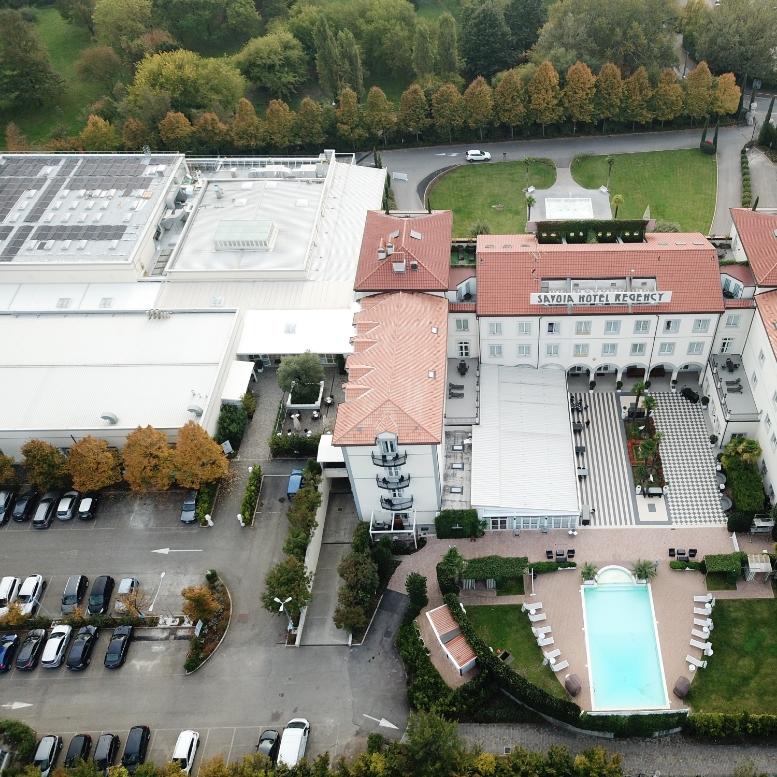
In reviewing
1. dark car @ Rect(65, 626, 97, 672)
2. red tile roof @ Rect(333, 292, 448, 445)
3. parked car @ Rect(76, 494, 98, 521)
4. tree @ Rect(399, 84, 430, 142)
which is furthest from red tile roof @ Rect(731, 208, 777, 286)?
dark car @ Rect(65, 626, 97, 672)

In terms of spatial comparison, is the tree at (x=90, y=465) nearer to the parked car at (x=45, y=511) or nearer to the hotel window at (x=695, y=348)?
the parked car at (x=45, y=511)

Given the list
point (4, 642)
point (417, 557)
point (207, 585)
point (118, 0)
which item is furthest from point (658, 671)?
point (118, 0)

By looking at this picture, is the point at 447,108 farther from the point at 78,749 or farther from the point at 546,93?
the point at 78,749

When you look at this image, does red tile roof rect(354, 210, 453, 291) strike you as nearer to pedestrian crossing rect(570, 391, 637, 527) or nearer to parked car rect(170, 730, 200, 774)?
pedestrian crossing rect(570, 391, 637, 527)

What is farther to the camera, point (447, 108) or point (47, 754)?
point (447, 108)

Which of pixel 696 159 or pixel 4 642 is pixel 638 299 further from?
pixel 4 642

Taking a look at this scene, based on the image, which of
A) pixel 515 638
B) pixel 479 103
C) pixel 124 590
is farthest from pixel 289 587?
pixel 479 103

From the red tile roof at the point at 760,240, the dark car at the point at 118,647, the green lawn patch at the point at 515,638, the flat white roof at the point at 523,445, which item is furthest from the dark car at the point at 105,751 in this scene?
the red tile roof at the point at 760,240
